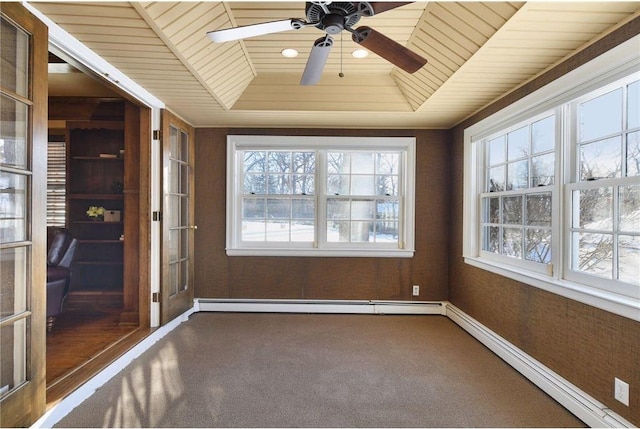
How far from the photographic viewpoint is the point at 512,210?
2.83 metres

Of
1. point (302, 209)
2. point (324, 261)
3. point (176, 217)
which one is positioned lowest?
point (324, 261)

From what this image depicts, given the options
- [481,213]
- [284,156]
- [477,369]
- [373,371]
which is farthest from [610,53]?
[284,156]

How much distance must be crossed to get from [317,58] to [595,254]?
2.06 m

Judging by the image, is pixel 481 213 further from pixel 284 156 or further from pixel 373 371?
pixel 284 156

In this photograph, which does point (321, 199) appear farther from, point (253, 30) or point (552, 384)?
point (552, 384)

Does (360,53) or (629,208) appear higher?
(360,53)

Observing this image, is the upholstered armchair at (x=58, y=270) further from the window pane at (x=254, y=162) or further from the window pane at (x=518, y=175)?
the window pane at (x=518, y=175)

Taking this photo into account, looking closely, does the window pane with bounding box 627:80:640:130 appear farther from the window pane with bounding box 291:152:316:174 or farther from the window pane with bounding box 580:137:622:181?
the window pane with bounding box 291:152:316:174

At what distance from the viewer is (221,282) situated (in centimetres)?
389

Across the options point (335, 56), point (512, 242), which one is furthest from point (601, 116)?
point (335, 56)

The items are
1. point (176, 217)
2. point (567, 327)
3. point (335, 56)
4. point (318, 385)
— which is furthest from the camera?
point (176, 217)

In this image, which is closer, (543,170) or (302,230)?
(543,170)

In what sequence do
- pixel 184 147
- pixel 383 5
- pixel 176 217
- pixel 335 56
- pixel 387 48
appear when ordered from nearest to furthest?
1. pixel 383 5
2. pixel 387 48
3. pixel 335 56
4. pixel 176 217
5. pixel 184 147

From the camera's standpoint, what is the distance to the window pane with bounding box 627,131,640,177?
175cm
